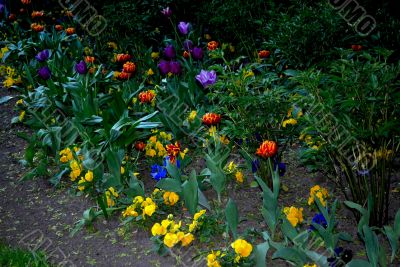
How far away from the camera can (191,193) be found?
3.35 metres

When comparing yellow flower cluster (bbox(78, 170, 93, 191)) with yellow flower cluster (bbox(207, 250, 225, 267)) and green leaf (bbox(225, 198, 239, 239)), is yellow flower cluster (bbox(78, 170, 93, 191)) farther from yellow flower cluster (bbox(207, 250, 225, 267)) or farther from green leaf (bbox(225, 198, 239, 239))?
yellow flower cluster (bbox(207, 250, 225, 267))

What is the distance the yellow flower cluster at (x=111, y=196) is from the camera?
366 cm

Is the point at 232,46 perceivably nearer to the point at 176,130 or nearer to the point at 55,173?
the point at 176,130

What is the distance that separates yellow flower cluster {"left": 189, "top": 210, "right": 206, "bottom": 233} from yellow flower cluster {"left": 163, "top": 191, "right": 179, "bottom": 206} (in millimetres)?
251

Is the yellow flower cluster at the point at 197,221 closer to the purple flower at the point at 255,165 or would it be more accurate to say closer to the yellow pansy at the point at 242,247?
the yellow pansy at the point at 242,247

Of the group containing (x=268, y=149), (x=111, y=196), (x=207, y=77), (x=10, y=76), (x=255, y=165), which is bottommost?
(x=111, y=196)

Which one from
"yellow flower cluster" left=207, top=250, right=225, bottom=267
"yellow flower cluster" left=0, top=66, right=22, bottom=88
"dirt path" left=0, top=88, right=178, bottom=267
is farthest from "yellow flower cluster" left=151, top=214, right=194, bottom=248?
"yellow flower cluster" left=0, top=66, right=22, bottom=88

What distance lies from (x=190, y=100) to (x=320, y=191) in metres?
1.64

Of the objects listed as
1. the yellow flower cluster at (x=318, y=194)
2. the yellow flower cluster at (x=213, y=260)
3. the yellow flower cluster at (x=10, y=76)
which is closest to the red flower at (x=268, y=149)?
the yellow flower cluster at (x=318, y=194)

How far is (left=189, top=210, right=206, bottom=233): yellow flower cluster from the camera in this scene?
3.19 m

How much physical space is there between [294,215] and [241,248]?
48 centimetres

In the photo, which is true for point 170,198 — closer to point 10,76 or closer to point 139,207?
point 139,207

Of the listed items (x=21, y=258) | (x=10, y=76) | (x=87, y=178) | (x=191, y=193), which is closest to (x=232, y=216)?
(x=191, y=193)

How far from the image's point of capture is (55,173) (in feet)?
13.9
